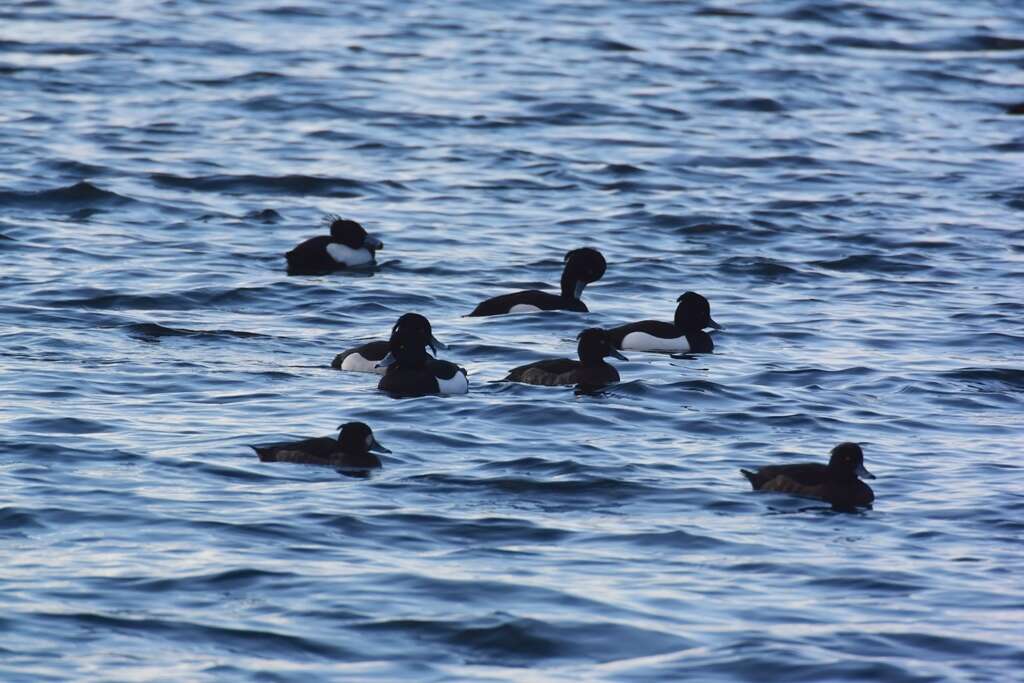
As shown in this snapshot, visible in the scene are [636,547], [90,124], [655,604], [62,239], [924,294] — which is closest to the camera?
[655,604]

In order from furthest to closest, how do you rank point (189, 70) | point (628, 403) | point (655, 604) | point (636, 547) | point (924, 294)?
point (189, 70)
point (924, 294)
point (628, 403)
point (636, 547)
point (655, 604)

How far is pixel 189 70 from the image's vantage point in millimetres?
34000

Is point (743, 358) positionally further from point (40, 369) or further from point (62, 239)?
point (62, 239)

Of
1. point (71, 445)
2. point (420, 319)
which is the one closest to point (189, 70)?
point (420, 319)

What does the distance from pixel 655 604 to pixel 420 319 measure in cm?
596

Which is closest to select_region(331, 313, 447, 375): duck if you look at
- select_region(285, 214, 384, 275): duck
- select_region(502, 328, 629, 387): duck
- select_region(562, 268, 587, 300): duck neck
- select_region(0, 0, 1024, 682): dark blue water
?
select_region(0, 0, 1024, 682): dark blue water

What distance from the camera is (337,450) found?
12.5 m

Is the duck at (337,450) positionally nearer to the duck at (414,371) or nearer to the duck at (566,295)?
the duck at (414,371)

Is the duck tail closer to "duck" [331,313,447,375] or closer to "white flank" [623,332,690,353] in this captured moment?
"duck" [331,313,447,375]

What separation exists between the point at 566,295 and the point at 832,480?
→ 7.68 m

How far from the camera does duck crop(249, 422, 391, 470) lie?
12469 millimetres

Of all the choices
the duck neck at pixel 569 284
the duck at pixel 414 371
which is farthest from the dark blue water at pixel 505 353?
the duck neck at pixel 569 284

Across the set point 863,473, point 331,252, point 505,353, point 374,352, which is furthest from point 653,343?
point 863,473

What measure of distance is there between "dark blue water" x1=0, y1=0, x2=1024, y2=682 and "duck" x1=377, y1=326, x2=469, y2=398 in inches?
7.8
